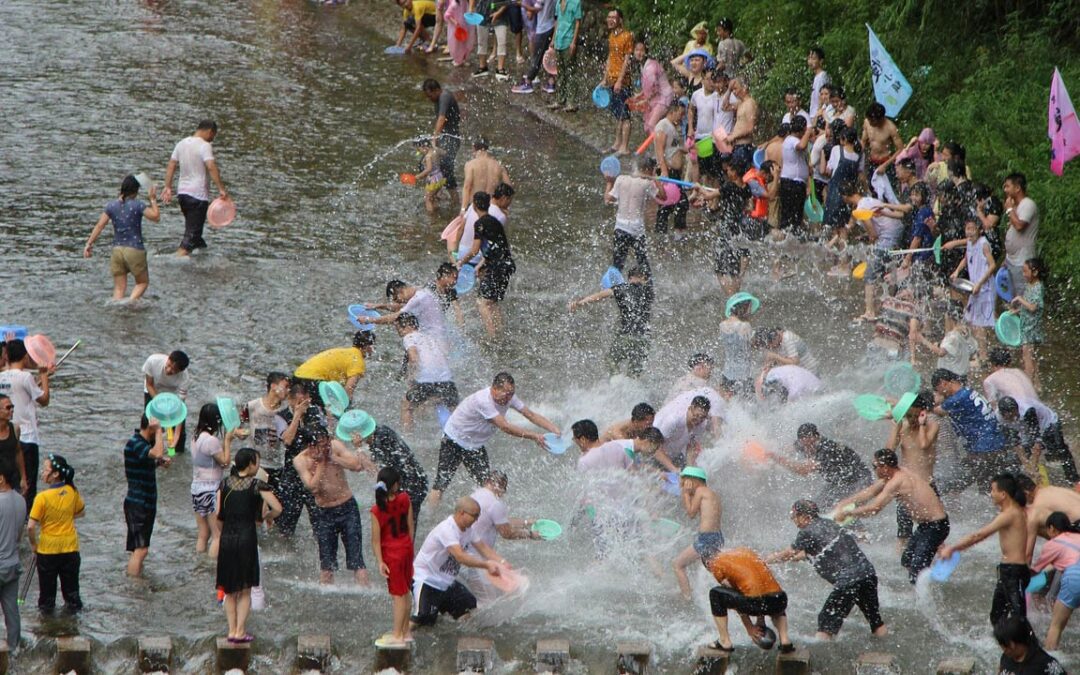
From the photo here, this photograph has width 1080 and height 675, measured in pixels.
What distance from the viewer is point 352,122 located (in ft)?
69.1

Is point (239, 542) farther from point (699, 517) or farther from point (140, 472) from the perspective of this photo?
point (699, 517)

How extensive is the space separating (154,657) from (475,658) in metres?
1.99

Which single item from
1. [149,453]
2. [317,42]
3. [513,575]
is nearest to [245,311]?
[149,453]

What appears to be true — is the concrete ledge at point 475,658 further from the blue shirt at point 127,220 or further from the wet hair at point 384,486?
the blue shirt at point 127,220

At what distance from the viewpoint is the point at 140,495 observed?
34.6 ft

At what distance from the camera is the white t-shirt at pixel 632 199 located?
14992 millimetres

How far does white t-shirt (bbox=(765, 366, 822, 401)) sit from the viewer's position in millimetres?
12562

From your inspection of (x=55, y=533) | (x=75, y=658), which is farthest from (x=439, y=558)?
(x=55, y=533)

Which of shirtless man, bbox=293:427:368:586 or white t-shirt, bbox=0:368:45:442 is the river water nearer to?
shirtless man, bbox=293:427:368:586

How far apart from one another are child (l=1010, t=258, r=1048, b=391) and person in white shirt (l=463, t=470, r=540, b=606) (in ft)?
16.6

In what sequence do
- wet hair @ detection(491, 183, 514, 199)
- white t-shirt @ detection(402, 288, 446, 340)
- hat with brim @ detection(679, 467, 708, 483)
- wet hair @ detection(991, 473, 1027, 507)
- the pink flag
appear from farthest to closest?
wet hair @ detection(491, 183, 514, 199) < the pink flag < white t-shirt @ detection(402, 288, 446, 340) < hat with brim @ detection(679, 467, 708, 483) < wet hair @ detection(991, 473, 1027, 507)

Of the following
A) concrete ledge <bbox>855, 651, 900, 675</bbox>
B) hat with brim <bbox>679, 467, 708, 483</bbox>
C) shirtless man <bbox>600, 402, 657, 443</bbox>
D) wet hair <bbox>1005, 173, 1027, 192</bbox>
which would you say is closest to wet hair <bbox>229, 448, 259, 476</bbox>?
shirtless man <bbox>600, 402, 657, 443</bbox>

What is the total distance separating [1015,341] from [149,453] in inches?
283

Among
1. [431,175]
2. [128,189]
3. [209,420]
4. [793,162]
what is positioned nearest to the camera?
[209,420]
